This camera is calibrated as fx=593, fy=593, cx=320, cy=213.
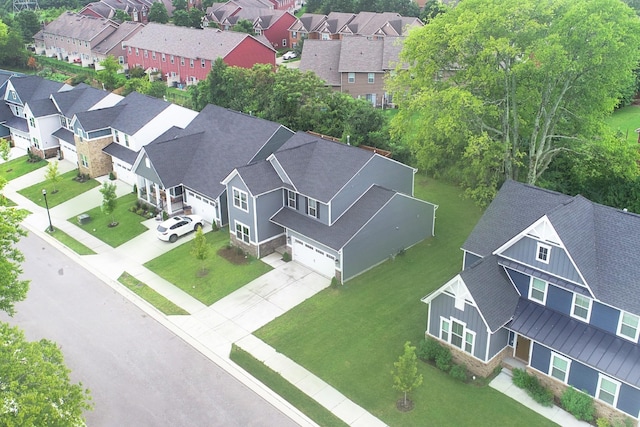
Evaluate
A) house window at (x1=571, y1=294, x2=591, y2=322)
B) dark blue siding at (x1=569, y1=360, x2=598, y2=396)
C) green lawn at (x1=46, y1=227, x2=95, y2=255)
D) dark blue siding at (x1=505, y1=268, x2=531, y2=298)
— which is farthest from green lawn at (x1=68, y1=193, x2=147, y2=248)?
dark blue siding at (x1=569, y1=360, x2=598, y2=396)

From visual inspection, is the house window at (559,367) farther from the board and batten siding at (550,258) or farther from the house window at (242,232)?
the house window at (242,232)

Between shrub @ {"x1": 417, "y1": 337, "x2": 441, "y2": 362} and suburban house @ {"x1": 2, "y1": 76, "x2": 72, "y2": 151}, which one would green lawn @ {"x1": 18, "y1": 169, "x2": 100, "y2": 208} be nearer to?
suburban house @ {"x1": 2, "y1": 76, "x2": 72, "y2": 151}

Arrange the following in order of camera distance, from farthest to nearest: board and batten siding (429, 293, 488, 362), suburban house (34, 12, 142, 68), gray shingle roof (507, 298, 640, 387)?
suburban house (34, 12, 142, 68)
board and batten siding (429, 293, 488, 362)
gray shingle roof (507, 298, 640, 387)

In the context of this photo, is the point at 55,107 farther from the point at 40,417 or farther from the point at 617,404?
the point at 617,404

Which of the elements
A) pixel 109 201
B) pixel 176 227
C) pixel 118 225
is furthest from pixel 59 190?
pixel 176 227

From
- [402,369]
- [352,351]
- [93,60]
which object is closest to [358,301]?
[352,351]

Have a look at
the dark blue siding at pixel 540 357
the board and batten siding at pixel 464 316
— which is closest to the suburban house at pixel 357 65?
the board and batten siding at pixel 464 316

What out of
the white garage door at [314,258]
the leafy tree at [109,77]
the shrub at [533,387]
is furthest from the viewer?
the leafy tree at [109,77]
